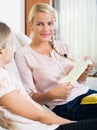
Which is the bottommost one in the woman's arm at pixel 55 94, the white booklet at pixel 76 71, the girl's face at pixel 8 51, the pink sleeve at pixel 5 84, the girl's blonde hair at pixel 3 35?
the woman's arm at pixel 55 94

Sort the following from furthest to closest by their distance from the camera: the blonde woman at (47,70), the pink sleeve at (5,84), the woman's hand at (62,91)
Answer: the blonde woman at (47,70) < the woman's hand at (62,91) < the pink sleeve at (5,84)

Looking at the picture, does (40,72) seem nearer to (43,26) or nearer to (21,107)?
(43,26)

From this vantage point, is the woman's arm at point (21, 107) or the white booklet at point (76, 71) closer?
the woman's arm at point (21, 107)

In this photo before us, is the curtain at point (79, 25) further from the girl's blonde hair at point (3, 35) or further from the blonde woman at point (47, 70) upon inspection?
the girl's blonde hair at point (3, 35)

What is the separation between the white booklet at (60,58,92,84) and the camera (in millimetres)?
1469

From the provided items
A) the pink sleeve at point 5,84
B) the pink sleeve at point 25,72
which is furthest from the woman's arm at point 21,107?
the pink sleeve at point 25,72

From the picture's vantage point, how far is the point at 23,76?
1597 millimetres

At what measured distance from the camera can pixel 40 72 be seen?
5.27 ft

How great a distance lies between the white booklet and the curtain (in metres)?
1.90

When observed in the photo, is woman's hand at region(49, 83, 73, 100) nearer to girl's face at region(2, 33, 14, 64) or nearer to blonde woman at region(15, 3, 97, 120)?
blonde woman at region(15, 3, 97, 120)

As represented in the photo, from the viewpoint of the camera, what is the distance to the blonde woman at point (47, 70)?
1566 mm

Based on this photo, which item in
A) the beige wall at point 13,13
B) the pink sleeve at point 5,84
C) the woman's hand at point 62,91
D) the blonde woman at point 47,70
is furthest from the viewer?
the beige wall at point 13,13

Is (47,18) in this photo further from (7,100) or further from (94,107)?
(7,100)

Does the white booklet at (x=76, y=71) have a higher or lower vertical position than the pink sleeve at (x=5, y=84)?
lower
